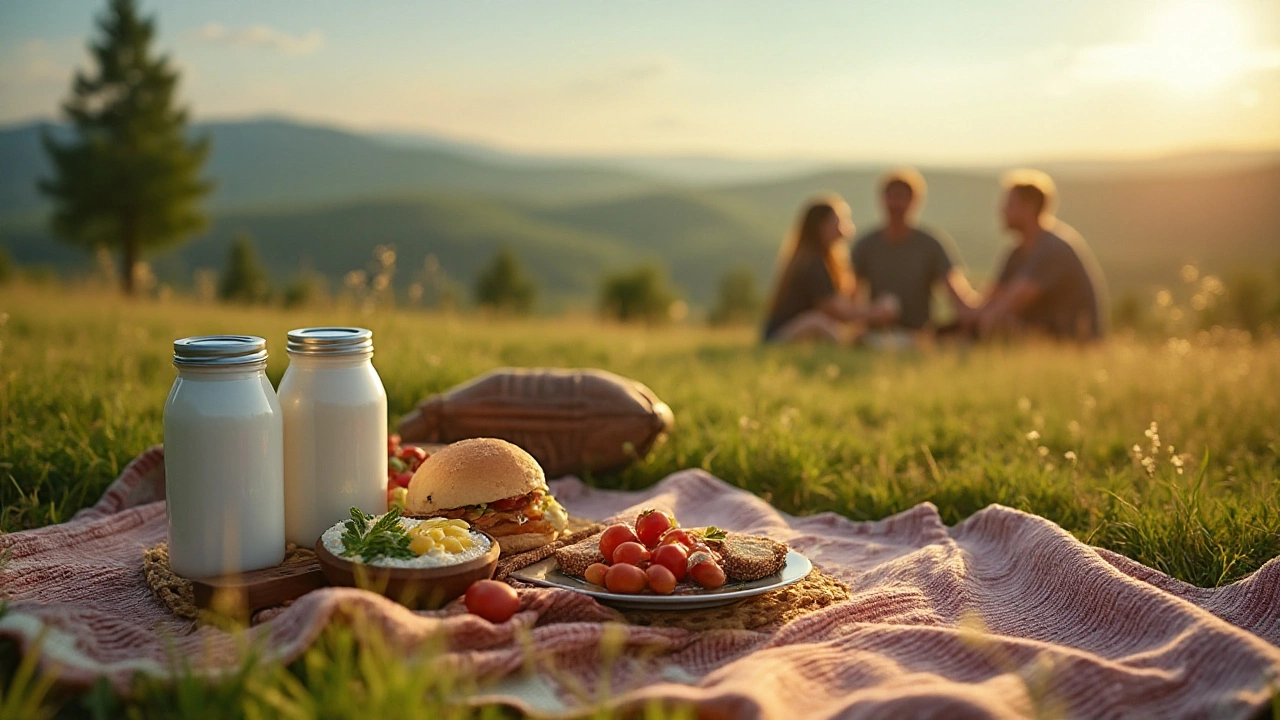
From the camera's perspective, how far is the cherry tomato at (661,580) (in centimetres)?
282

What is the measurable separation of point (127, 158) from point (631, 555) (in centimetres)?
3515

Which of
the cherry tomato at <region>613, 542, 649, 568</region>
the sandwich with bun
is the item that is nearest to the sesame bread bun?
the sandwich with bun

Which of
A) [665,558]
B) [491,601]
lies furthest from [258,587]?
[665,558]

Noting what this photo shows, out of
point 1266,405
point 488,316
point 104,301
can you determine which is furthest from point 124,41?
point 1266,405

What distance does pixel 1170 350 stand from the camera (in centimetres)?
797

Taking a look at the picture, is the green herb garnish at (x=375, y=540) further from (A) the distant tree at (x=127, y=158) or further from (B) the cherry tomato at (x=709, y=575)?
(A) the distant tree at (x=127, y=158)

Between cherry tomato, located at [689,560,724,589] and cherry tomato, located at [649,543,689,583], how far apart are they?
0.05 metres

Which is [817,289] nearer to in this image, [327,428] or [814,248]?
[814,248]

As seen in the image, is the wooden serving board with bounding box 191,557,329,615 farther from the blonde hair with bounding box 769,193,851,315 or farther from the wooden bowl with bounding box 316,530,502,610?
the blonde hair with bounding box 769,193,851,315

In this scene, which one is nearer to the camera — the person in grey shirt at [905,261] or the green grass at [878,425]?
the green grass at [878,425]

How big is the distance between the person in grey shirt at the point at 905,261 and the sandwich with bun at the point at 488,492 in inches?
329

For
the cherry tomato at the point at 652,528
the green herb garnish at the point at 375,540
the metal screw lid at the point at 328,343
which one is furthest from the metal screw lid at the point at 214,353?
the cherry tomato at the point at 652,528

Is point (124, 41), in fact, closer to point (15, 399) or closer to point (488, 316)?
point (488, 316)

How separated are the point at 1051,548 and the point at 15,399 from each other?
504 cm
